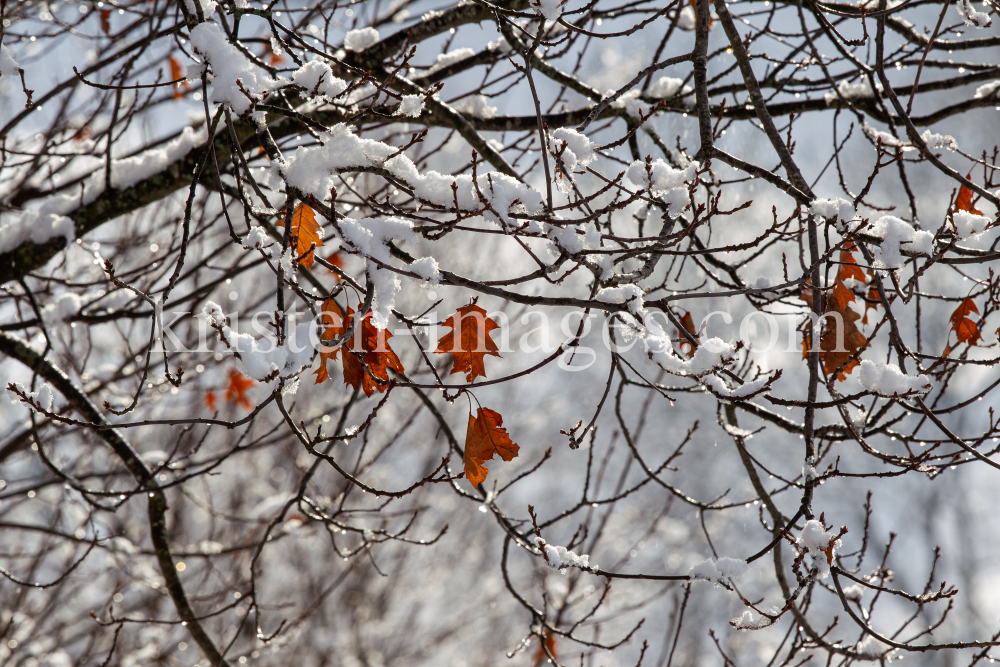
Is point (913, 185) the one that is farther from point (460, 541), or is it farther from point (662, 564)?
point (460, 541)

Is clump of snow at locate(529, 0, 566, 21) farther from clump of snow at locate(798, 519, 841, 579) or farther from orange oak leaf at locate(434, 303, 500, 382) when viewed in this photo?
clump of snow at locate(798, 519, 841, 579)

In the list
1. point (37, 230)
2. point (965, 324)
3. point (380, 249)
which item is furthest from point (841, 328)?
point (37, 230)

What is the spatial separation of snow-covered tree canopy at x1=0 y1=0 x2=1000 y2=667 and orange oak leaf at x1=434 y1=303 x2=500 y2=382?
0.01m

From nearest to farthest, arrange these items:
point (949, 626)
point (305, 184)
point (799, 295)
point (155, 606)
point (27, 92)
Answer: point (305, 184) < point (27, 92) < point (799, 295) < point (155, 606) < point (949, 626)

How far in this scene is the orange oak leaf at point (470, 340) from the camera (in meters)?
1.84

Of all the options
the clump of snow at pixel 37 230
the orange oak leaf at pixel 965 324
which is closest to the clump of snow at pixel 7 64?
the clump of snow at pixel 37 230

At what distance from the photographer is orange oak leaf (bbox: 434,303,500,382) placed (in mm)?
1845

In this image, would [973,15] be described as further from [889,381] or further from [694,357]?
[694,357]

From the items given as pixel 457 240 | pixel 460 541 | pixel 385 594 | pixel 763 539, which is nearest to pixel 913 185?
pixel 763 539

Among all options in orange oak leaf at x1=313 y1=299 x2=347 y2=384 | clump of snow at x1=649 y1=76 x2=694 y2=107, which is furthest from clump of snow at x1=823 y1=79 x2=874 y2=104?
orange oak leaf at x1=313 y1=299 x2=347 y2=384

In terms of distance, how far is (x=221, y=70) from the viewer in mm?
1494

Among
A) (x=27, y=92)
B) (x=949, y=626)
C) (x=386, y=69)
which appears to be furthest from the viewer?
(x=949, y=626)

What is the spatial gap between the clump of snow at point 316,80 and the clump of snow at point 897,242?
1.54 m

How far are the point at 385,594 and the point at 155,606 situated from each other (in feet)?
8.65
